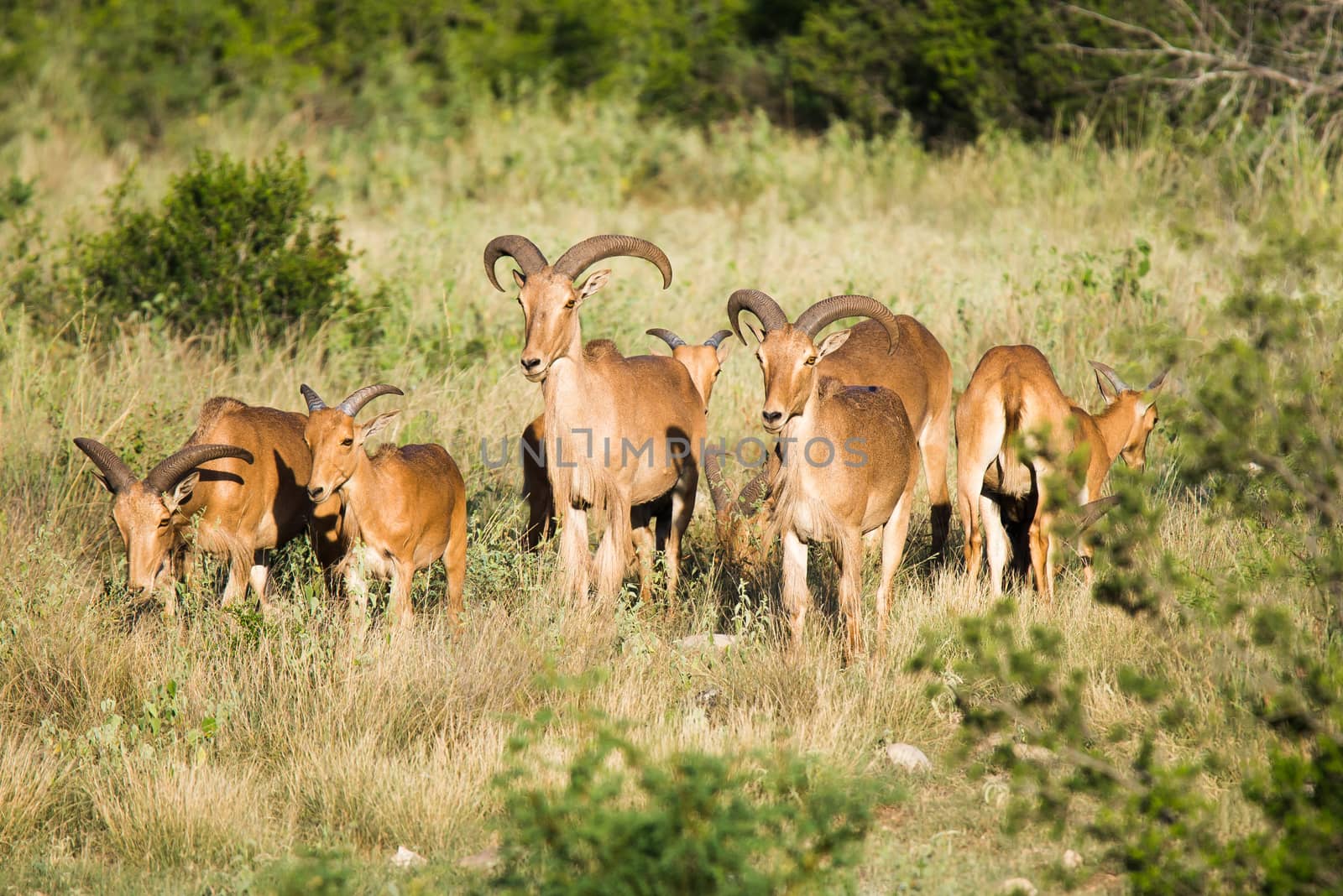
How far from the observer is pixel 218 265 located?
1145cm

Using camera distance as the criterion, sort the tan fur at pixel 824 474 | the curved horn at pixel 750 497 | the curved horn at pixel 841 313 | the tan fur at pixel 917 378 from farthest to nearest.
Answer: the tan fur at pixel 917 378 → the curved horn at pixel 750 497 → the curved horn at pixel 841 313 → the tan fur at pixel 824 474

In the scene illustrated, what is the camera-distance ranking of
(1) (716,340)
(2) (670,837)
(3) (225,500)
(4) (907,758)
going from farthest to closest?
(1) (716,340) → (3) (225,500) → (4) (907,758) → (2) (670,837)

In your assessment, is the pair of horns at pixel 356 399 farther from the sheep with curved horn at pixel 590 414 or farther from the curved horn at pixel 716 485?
the curved horn at pixel 716 485

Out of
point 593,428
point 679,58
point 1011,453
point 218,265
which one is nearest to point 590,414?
point 593,428

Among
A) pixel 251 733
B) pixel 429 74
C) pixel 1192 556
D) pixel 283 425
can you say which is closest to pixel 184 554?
pixel 283 425

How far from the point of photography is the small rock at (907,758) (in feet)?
19.9

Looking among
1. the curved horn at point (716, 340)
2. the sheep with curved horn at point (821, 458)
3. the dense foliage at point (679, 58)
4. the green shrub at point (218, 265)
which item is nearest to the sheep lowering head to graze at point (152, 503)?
the sheep with curved horn at point (821, 458)

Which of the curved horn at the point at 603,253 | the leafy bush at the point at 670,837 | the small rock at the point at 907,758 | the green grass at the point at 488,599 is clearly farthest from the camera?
the curved horn at the point at 603,253

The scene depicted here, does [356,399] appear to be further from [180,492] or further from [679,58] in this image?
[679,58]

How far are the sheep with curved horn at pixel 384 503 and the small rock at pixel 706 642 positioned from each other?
50.2 inches

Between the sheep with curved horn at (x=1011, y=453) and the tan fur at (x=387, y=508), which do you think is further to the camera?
the sheep with curved horn at (x=1011, y=453)

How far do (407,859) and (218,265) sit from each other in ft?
24.0

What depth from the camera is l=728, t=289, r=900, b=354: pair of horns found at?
7219mm

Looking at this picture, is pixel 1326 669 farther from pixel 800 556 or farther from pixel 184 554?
pixel 184 554
